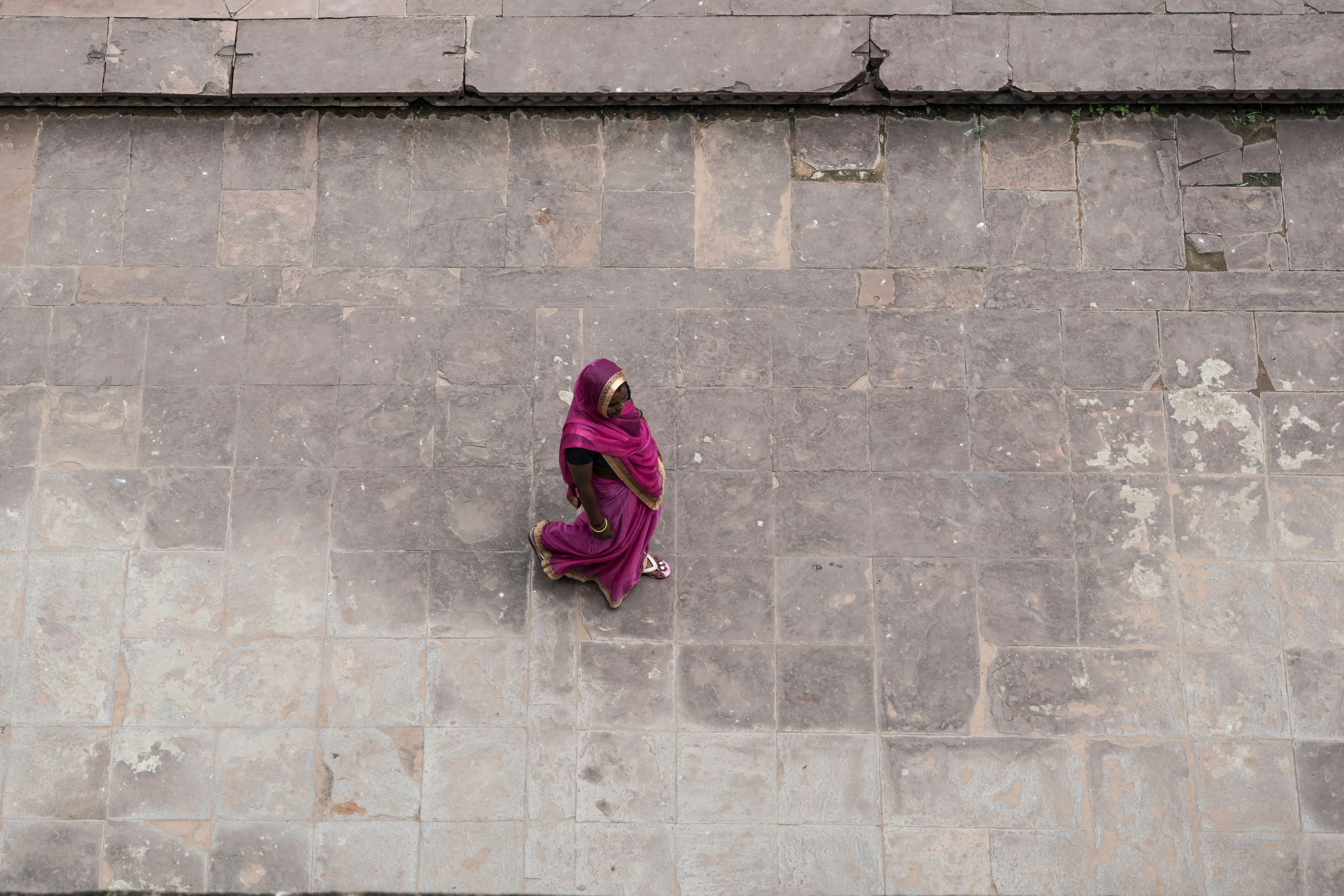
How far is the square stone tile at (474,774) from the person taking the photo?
210 inches

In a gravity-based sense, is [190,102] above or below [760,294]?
above

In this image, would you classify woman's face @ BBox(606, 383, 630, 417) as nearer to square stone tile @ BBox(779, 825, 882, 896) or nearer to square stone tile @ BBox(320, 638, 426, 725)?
square stone tile @ BBox(320, 638, 426, 725)

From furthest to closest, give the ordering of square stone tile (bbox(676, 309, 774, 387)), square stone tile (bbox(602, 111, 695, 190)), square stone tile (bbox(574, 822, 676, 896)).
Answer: square stone tile (bbox(602, 111, 695, 190))
square stone tile (bbox(676, 309, 774, 387))
square stone tile (bbox(574, 822, 676, 896))

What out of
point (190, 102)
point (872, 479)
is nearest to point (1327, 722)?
point (872, 479)

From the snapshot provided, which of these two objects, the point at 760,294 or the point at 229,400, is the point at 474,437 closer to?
the point at 229,400

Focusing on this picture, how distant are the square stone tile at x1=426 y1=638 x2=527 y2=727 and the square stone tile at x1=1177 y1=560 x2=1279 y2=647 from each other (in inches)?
147

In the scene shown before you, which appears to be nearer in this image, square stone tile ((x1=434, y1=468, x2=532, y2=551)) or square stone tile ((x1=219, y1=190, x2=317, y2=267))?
square stone tile ((x1=434, y1=468, x2=532, y2=551))

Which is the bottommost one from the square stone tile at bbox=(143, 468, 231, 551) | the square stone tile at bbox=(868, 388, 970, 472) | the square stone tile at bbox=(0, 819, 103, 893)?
the square stone tile at bbox=(0, 819, 103, 893)

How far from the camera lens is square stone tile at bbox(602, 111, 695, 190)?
596 cm

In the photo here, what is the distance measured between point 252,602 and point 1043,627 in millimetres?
4441

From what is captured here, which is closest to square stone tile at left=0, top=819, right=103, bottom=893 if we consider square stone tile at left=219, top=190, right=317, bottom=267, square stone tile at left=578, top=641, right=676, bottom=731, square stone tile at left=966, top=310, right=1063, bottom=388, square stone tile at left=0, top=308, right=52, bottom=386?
square stone tile at left=0, top=308, right=52, bottom=386

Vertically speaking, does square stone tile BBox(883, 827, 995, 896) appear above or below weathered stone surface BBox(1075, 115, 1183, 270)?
below

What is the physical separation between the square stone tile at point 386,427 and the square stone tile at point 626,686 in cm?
148

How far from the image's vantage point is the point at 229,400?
5738mm
